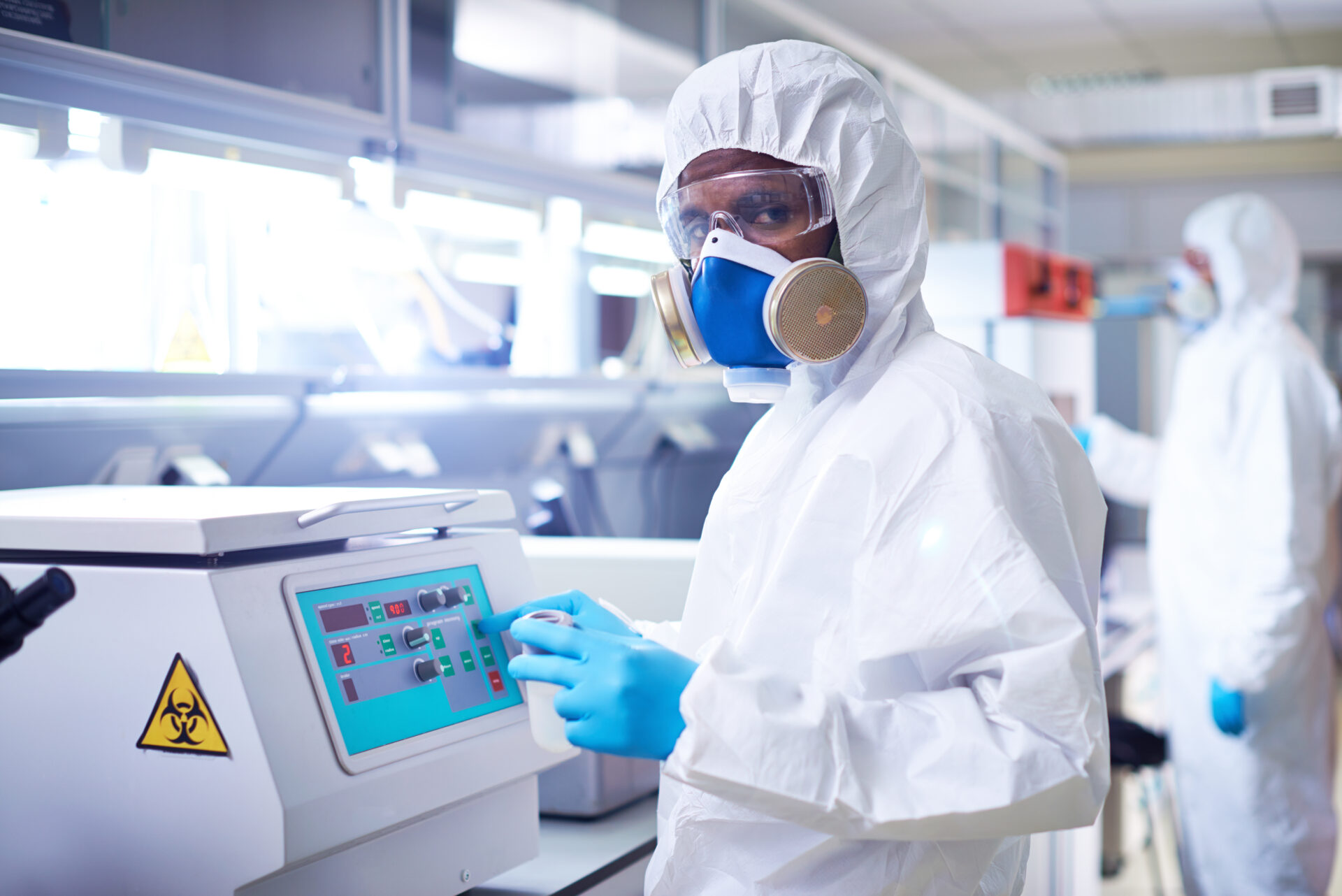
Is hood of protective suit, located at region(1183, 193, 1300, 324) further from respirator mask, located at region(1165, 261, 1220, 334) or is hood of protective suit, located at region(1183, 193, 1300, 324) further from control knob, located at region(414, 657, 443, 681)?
control knob, located at region(414, 657, 443, 681)

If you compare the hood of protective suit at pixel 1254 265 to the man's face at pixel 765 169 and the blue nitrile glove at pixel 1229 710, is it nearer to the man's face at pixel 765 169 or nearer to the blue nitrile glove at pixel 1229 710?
the blue nitrile glove at pixel 1229 710

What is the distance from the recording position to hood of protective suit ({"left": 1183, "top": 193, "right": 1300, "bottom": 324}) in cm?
274

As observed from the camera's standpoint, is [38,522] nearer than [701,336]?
Yes

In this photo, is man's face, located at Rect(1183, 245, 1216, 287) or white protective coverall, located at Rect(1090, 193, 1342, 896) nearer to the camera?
white protective coverall, located at Rect(1090, 193, 1342, 896)

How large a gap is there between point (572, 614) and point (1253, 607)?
185 cm

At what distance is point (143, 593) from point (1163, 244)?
634 centimetres

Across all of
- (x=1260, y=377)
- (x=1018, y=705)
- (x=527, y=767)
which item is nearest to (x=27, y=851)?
(x=527, y=767)

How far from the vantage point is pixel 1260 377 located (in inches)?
95.8

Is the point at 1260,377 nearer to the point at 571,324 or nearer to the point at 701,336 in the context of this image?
the point at 571,324

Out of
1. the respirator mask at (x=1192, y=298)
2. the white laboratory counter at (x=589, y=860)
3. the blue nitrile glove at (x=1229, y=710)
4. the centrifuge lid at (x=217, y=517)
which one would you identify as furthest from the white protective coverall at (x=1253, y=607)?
the centrifuge lid at (x=217, y=517)

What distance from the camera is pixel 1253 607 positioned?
2.28 m

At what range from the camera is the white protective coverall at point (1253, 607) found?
90.1 inches

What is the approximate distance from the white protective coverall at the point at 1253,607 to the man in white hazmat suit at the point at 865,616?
65.1 inches

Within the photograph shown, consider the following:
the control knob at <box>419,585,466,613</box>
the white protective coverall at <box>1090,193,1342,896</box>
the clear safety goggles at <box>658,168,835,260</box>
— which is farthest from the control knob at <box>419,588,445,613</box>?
the white protective coverall at <box>1090,193,1342,896</box>
